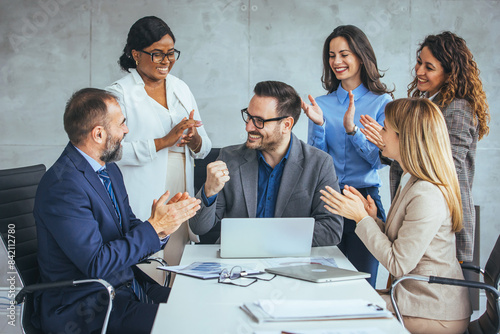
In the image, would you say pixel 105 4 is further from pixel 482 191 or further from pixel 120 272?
pixel 482 191

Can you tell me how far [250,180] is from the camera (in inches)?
102

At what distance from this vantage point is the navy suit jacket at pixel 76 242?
1897 mm

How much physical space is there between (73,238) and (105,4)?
3.08 meters

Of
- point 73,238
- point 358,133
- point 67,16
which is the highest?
point 67,16

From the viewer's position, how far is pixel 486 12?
4625mm

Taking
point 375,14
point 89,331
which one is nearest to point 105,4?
point 375,14

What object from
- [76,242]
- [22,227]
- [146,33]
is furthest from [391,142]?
[22,227]

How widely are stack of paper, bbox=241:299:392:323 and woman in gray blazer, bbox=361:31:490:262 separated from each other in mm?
1137

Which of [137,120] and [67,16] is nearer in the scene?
[137,120]

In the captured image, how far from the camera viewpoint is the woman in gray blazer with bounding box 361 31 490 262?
2529mm

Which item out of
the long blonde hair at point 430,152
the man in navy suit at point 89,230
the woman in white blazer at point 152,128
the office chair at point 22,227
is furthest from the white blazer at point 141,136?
the long blonde hair at point 430,152

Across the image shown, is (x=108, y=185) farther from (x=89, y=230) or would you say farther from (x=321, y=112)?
(x=321, y=112)

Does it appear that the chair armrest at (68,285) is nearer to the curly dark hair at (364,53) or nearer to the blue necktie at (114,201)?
the blue necktie at (114,201)

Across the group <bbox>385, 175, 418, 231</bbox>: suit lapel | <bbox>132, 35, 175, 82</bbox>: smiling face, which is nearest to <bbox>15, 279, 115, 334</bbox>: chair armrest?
<bbox>385, 175, 418, 231</bbox>: suit lapel
